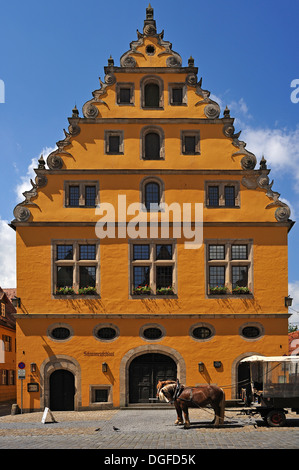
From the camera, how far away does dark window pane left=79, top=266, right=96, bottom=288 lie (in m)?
31.7

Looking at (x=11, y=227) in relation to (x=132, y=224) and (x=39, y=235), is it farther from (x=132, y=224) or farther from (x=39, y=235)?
(x=132, y=224)

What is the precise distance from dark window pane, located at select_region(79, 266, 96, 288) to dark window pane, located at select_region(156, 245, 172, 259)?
3.61m

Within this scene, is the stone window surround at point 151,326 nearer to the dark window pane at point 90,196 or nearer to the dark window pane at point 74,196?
the dark window pane at point 90,196

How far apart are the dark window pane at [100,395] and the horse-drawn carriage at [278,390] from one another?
1027cm

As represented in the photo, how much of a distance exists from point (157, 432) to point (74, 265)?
500 inches

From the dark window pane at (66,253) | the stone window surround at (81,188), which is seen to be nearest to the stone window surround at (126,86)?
the stone window surround at (81,188)

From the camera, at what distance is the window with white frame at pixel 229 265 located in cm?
3177

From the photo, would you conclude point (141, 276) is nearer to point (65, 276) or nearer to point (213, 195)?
point (65, 276)

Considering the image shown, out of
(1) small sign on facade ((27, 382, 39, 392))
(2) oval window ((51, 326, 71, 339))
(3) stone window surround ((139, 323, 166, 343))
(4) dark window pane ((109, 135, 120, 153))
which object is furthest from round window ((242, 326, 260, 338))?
(4) dark window pane ((109, 135, 120, 153))

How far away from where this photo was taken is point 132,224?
31.9 m

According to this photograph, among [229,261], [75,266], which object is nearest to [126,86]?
[75,266]

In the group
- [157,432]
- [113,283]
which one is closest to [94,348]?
[113,283]

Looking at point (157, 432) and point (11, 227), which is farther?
point (11, 227)
